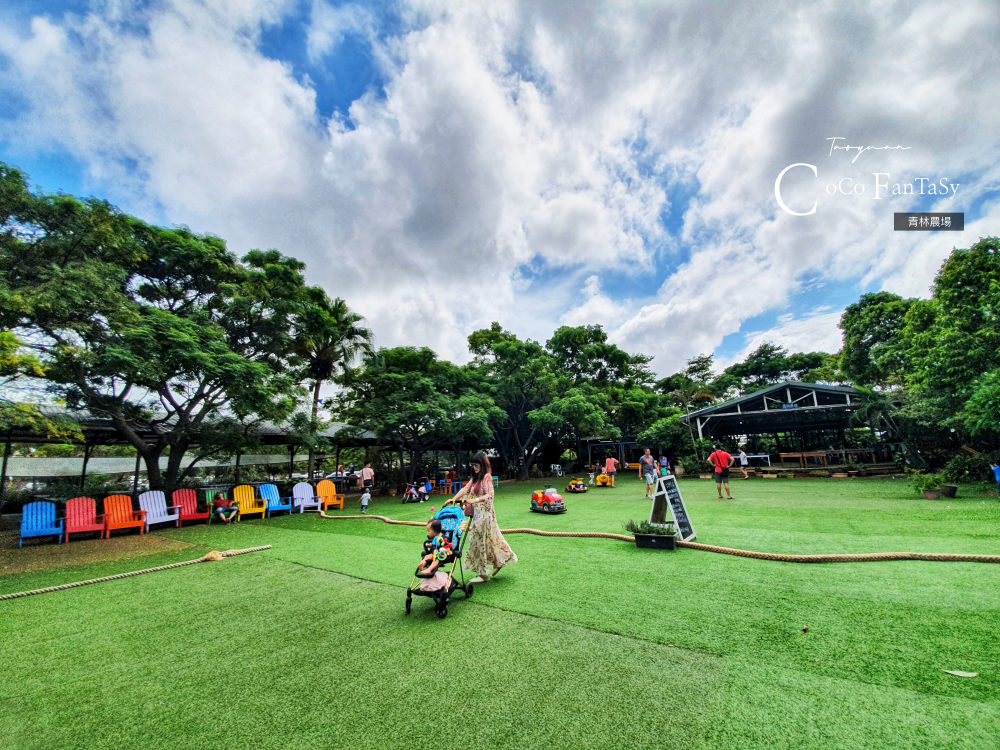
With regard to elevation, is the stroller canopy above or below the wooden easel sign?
above

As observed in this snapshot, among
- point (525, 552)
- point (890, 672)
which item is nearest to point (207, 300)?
point (525, 552)

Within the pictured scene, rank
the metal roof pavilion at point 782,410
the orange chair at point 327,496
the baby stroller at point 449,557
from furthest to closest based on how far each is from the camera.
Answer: the metal roof pavilion at point 782,410, the orange chair at point 327,496, the baby stroller at point 449,557

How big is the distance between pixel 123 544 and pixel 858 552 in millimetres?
12480

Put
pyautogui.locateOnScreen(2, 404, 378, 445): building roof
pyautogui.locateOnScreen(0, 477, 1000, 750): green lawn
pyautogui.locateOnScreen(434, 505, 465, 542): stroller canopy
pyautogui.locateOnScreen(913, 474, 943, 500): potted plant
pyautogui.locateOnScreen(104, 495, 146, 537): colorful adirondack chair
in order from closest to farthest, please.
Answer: pyautogui.locateOnScreen(0, 477, 1000, 750): green lawn < pyautogui.locateOnScreen(434, 505, 465, 542): stroller canopy < pyautogui.locateOnScreen(104, 495, 146, 537): colorful adirondack chair < pyautogui.locateOnScreen(913, 474, 943, 500): potted plant < pyautogui.locateOnScreen(2, 404, 378, 445): building roof

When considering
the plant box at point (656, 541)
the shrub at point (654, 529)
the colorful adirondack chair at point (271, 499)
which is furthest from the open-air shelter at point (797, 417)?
the colorful adirondack chair at point (271, 499)

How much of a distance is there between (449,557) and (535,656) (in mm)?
1511

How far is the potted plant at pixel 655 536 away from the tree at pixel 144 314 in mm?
9240

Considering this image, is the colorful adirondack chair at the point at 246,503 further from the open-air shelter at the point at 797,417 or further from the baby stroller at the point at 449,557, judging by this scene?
the open-air shelter at the point at 797,417

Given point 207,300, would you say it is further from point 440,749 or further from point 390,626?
point 440,749

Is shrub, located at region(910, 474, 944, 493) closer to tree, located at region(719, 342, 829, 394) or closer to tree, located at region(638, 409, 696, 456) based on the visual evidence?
tree, located at region(638, 409, 696, 456)

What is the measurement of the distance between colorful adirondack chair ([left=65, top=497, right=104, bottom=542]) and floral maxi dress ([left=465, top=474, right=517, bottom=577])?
9.27 metres

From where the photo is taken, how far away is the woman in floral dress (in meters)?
4.65

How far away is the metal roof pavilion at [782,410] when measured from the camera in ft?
54.5

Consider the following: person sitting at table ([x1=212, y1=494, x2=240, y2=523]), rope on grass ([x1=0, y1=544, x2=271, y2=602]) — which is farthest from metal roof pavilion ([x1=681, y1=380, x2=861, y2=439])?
person sitting at table ([x1=212, y1=494, x2=240, y2=523])
